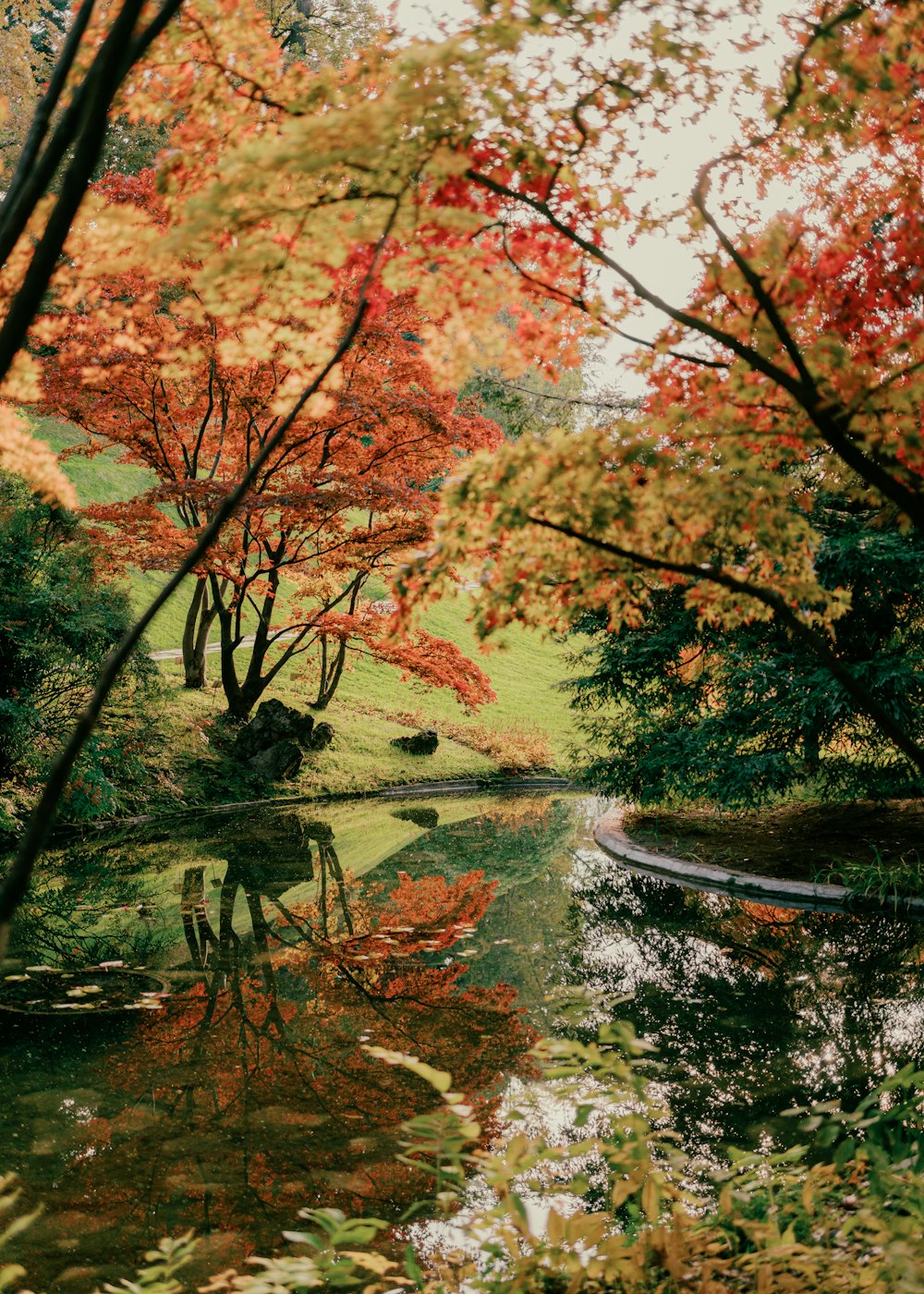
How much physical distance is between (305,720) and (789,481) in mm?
14248

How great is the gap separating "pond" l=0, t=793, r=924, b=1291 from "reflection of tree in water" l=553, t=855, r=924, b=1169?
0.07ft

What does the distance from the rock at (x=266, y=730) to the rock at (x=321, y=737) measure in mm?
916

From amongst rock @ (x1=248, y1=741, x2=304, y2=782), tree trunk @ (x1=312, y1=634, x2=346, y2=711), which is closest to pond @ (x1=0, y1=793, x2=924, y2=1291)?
rock @ (x1=248, y1=741, x2=304, y2=782)

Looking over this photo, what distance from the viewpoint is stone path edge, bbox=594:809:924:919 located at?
8.22 meters

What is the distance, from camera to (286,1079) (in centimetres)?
481

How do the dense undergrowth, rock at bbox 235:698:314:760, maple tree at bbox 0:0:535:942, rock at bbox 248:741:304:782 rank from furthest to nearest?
rock at bbox 235:698:314:760, rock at bbox 248:741:304:782, the dense undergrowth, maple tree at bbox 0:0:535:942

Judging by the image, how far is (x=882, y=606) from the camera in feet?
30.1

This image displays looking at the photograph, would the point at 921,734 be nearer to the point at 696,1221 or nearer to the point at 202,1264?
the point at 696,1221

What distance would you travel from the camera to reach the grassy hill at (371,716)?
1514 cm

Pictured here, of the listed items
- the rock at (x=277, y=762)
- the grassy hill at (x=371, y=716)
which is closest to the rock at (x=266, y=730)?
the rock at (x=277, y=762)

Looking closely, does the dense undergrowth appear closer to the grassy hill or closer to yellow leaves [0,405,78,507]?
yellow leaves [0,405,78,507]

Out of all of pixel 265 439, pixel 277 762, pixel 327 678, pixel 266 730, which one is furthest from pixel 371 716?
pixel 265 439

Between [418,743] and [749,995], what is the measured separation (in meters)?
13.0

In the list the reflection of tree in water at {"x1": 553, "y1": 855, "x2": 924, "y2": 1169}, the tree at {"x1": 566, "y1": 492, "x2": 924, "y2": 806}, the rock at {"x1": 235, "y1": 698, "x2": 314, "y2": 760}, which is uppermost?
the tree at {"x1": 566, "y1": 492, "x2": 924, "y2": 806}
